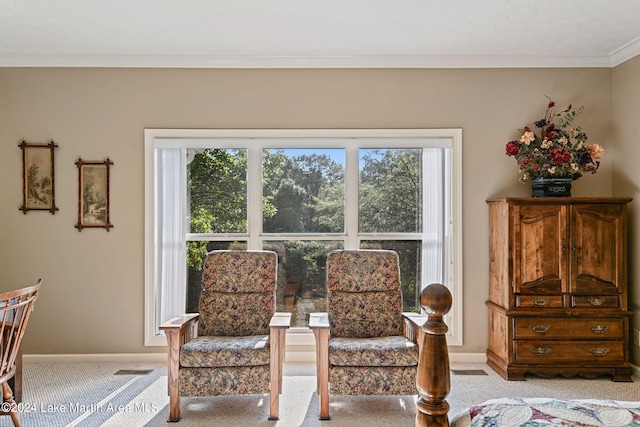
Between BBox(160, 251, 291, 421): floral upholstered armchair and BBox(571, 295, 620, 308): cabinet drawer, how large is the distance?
235 centimetres

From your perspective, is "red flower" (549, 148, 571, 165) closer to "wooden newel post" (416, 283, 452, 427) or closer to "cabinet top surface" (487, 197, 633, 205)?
"cabinet top surface" (487, 197, 633, 205)

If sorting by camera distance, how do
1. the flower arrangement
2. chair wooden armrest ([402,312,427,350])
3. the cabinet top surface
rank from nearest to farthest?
chair wooden armrest ([402,312,427,350])
the cabinet top surface
the flower arrangement

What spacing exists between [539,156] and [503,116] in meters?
0.55

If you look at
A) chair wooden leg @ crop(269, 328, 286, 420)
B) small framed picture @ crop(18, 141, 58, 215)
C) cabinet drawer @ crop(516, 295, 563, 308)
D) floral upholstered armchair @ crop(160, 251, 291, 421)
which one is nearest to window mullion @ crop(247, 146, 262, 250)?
floral upholstered armchair @ crop(160, 251, 291, 421)

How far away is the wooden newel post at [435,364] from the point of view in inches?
61.8

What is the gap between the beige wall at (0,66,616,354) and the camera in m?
4.27

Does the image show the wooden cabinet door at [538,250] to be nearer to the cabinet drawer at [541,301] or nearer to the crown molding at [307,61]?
the cabinet drawer at [541,301]

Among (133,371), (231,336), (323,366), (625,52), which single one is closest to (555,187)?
(625,52)

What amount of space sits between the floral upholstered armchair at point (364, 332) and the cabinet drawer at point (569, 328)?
0.93 m

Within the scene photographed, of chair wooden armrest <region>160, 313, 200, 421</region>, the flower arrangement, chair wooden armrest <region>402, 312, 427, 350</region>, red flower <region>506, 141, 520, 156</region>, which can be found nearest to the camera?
chair wooden armrest <region>160, 313, 200, 421</region>

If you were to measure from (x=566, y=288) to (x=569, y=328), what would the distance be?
1.06ft

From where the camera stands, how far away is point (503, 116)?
14.2 feet

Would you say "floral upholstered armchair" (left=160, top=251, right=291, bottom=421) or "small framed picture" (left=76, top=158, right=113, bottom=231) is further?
"small framed picture" (left=76, top=158, right=113, bottom=231)

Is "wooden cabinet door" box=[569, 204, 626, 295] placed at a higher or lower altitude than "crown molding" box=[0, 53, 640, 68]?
lower
